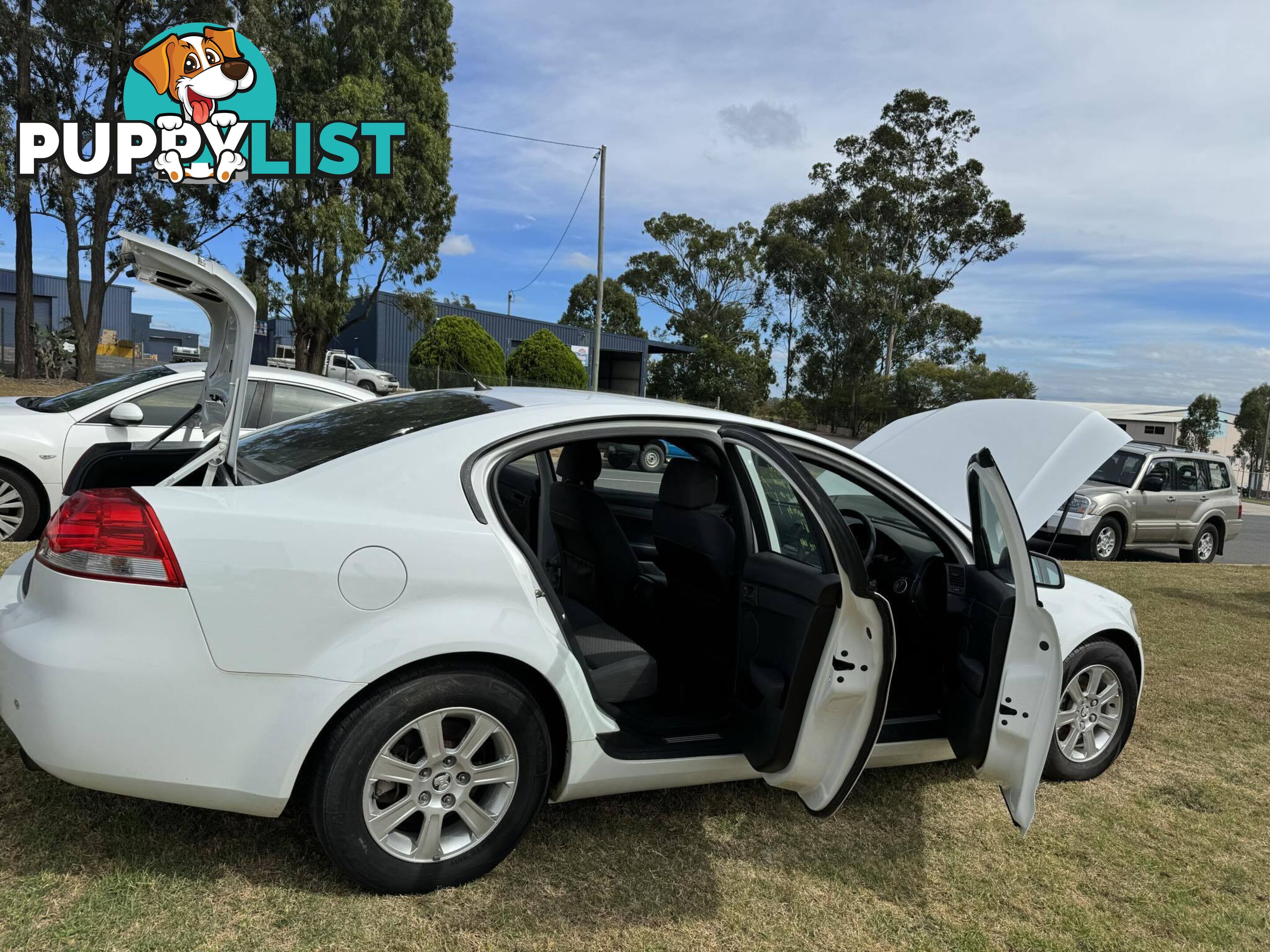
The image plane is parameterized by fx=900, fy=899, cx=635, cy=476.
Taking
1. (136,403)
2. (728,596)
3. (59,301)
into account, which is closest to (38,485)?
(136,403)

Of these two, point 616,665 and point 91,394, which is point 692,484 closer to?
Result: point 616,665

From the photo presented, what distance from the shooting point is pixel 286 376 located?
718 cm

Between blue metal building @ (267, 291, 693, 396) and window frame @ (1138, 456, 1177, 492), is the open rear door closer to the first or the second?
window frame @ (1138, 456, 1177, 492)

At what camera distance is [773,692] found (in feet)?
9.02

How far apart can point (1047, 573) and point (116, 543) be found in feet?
9.94

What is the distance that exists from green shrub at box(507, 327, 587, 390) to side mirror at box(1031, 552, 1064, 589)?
95.2 feet

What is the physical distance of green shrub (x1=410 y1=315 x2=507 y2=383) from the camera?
3145 centimetres

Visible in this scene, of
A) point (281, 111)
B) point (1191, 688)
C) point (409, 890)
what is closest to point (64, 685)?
point (409, 890)

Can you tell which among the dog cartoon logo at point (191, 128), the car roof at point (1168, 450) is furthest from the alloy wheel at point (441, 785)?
the dog cartoon logo at point (191, 128)

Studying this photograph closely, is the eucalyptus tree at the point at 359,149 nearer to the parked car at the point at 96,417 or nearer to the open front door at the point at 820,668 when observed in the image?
the parked car at the point at 96,417

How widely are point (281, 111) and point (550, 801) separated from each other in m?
25.8

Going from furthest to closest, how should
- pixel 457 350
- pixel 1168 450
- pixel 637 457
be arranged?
1. pixel 457 350
2. pixel 1168 450
3. pixel 637 457

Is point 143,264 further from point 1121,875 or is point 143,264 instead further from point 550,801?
point 1121,875

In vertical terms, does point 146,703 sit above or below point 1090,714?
above
